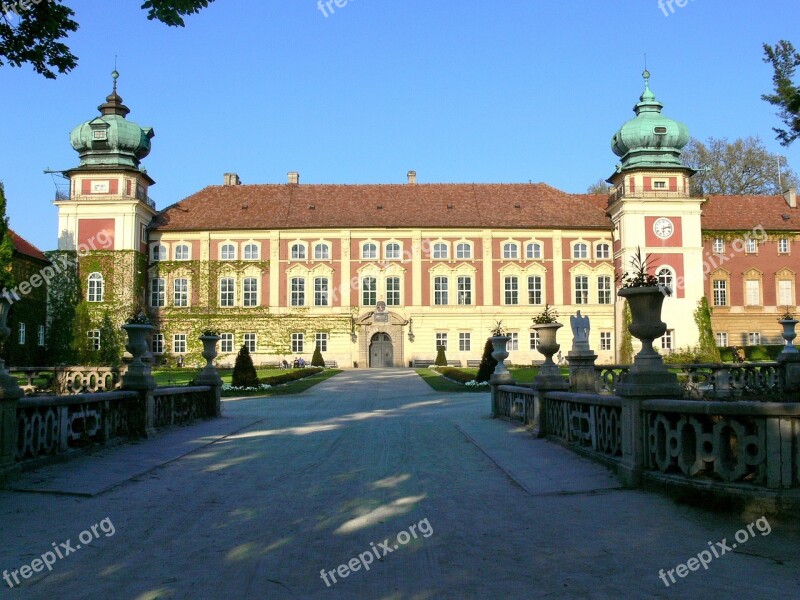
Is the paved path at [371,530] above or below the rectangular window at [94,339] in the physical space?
below

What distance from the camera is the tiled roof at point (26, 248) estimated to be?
45.3m

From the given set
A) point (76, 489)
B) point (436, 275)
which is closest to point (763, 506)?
point (76, 489)

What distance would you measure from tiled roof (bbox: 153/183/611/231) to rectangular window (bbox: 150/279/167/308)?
3757mm

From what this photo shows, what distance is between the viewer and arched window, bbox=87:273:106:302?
47.0 metres

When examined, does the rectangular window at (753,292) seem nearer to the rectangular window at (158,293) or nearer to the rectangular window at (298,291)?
the rectangular window at (298,291)

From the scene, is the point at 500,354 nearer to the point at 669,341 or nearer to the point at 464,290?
the point at 464,290

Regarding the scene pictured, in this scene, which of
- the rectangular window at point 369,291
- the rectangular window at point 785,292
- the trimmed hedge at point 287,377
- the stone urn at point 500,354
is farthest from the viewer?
the rectangular window at point 785,292

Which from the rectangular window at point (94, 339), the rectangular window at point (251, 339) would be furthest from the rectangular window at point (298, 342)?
the rectangular window at point (94, 339)

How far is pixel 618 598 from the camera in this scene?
429cm

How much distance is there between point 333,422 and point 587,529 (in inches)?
378

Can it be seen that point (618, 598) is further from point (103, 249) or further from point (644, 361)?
point (103, 249)

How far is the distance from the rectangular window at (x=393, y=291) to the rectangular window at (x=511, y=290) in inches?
292

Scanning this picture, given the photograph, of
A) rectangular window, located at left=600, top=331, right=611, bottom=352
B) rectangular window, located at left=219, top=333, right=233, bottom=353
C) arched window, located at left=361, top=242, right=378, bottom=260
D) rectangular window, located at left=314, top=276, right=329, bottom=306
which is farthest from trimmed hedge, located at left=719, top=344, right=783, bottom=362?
rectangular window, located at left=219, top=333, right=233, bottom=353

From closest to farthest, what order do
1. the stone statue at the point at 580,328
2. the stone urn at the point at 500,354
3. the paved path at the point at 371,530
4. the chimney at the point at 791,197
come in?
the paved path at the point at 371,530 → the stone urn at the point at 500,354 → the stone statue at the point at 580,328 → the chimney at the point at 791,197
